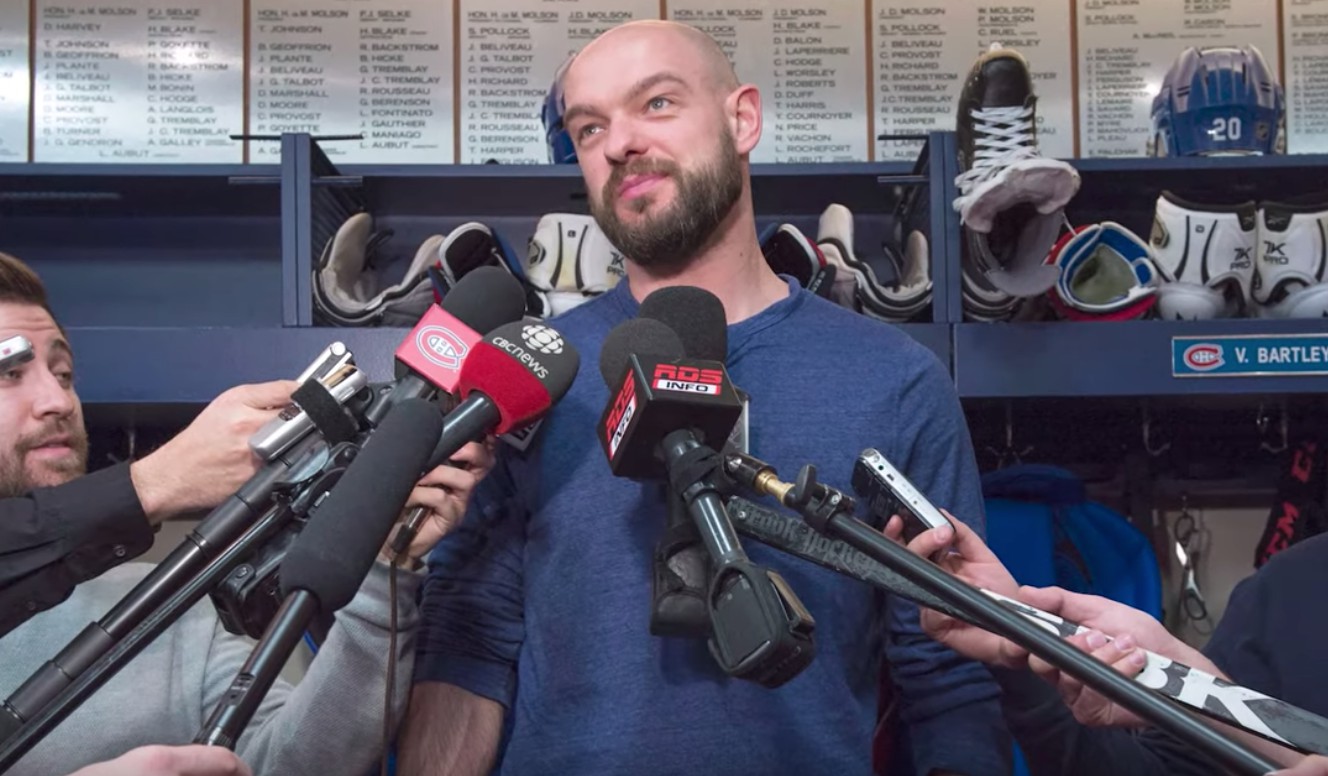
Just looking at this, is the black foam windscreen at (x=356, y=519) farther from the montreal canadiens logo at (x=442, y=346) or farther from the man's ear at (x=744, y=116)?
the man's ear at (x=744, y=116)

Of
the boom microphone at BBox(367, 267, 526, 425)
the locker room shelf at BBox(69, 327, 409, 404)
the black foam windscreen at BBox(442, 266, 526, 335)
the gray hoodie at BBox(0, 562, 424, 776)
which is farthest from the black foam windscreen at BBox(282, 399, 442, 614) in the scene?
the locker room shelf at BBox(69, 327, 409, 404)

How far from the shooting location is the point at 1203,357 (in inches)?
76.8

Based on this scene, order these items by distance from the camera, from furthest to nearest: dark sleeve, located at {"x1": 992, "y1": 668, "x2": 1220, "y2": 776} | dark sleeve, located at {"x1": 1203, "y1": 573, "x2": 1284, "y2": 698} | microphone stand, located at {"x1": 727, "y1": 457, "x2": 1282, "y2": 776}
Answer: dark sleeve, located at {"x1": 1203, "y1": 573, "x2": 1284, "y2": 698}
dark sleeve, located at {"x1": 992, "y1": 668, "x2": 1220, "y2": 776}
microphone stand, located at {"x1": 727, "y1": 457, "x2": 1282, "y2": 776}

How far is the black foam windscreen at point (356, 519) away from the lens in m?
0.68

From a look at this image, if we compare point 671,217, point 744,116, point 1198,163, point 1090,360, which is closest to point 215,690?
point 671,217

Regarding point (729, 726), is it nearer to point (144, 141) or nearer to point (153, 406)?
point (153, 406)

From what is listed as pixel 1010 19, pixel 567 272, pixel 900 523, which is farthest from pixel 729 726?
pixel 1010 19

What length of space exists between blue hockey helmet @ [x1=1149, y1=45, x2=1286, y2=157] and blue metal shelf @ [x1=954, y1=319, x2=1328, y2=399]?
35 cm

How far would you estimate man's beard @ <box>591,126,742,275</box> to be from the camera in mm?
1254

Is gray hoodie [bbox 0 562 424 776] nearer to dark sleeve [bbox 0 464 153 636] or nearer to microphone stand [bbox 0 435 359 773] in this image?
dark sleeve [bbox 0 464 153 636]

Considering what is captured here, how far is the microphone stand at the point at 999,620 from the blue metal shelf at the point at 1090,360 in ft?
4.22

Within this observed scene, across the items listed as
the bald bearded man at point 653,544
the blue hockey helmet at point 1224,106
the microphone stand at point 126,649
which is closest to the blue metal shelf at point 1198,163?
the blue hockey helmet at point 1224,106

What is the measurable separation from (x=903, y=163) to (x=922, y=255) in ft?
0.63

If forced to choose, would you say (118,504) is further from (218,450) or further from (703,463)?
(703,463)
